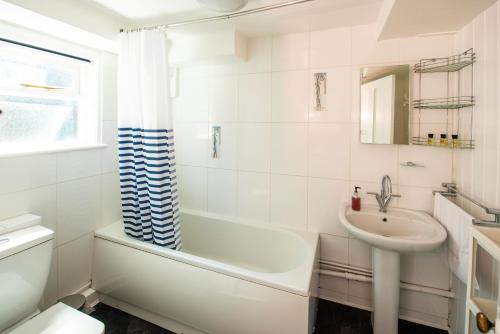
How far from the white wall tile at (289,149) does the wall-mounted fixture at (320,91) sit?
0.18m

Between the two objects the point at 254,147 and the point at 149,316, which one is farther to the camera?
the point at 254,147

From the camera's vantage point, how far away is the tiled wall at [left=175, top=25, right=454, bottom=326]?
68.0 inches

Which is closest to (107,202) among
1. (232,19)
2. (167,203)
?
(167,203)

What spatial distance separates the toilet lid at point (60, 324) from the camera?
115 centimetres

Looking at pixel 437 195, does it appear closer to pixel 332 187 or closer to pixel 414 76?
pixel 332 187

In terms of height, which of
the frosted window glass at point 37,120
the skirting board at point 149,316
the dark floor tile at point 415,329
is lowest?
the dark floor tile at point 415,329

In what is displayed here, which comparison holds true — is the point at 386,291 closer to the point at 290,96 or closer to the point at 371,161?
the point at 371,161

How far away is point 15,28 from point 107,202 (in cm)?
128

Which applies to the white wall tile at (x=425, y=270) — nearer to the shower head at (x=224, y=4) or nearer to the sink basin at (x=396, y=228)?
the sink basin at (x=396, y=228)

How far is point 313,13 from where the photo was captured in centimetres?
163

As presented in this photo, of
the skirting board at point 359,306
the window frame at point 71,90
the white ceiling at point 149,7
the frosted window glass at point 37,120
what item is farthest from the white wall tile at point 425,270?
the frosted window glass at point 37,120

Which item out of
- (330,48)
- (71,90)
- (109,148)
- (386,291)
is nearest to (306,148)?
(330,48)

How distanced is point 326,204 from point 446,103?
1.02m

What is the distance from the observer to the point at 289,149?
2.02 m
